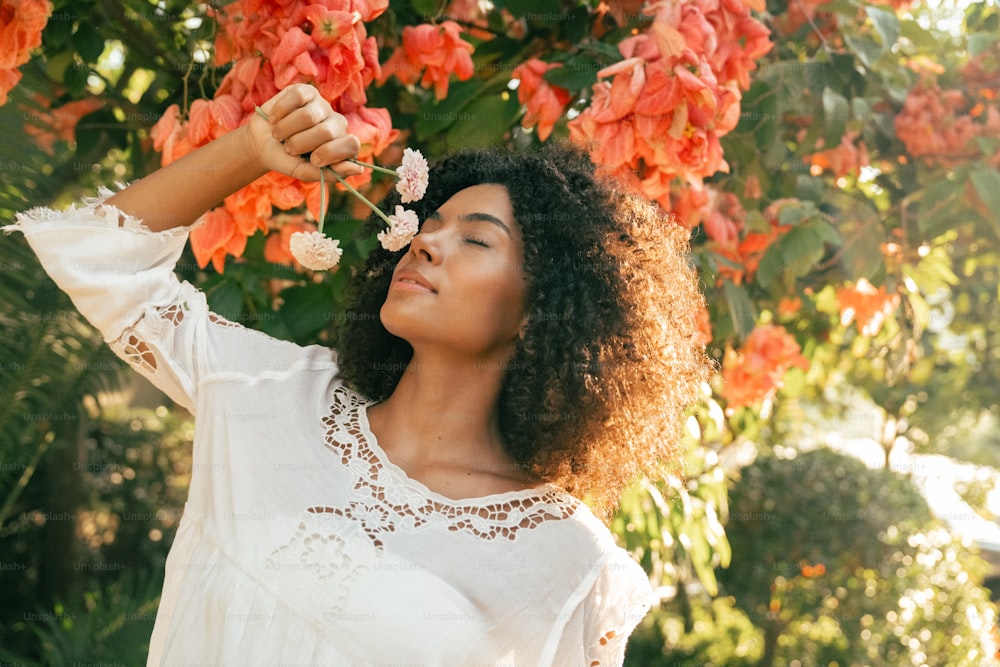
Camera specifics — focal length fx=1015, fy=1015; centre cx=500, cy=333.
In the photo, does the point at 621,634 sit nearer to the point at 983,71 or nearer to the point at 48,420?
the point at 983,71

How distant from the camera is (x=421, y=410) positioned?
164 centimetres

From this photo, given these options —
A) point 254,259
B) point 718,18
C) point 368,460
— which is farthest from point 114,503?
point 718,18

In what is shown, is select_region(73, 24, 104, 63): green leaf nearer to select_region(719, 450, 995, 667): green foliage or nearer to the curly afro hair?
the curly afro hair

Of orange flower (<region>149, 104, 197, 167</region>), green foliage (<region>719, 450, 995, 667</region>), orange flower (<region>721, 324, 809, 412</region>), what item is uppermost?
orange flower (<region>149, 104, 197, 167</region>)

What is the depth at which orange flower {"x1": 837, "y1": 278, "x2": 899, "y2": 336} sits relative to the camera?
8.78 ft

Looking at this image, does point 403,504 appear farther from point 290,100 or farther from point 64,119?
point 64,119

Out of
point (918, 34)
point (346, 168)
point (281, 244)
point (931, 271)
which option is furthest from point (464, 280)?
point (931, 271)

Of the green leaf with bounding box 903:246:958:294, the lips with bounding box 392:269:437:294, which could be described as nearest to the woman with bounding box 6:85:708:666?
the lips with bounding box 392:269:437:294

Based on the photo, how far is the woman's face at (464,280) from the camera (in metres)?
1.51

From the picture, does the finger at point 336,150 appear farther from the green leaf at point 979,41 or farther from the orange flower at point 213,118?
the green leaf at point 979,41

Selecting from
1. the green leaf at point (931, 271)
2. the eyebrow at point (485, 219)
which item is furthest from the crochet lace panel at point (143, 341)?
the green leaf at point (931, 271)

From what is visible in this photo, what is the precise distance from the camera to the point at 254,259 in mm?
1946

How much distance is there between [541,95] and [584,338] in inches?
18.7

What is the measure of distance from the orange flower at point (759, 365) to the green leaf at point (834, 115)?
53 centimetres
